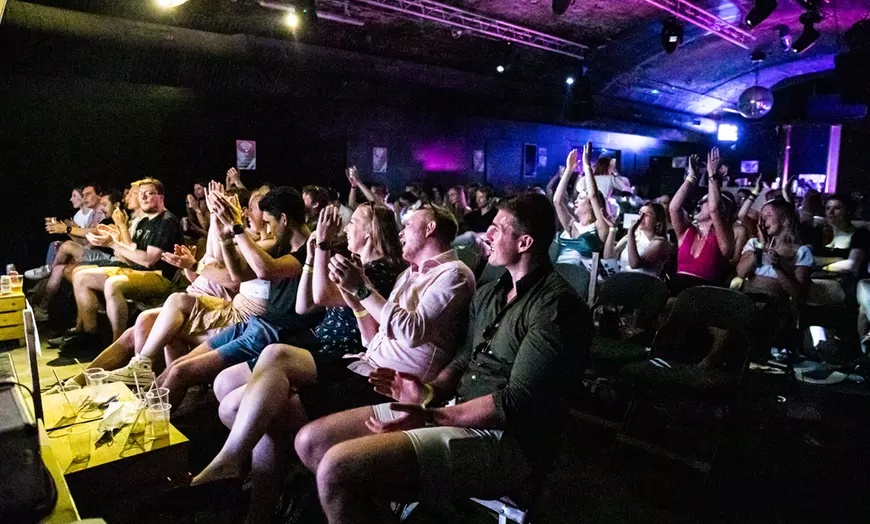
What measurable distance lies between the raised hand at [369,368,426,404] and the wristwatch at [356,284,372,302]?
0.43 metres

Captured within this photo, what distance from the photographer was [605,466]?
306 cm

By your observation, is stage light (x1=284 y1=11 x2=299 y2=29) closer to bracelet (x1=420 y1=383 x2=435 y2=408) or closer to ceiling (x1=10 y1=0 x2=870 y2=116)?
ceiling (x1=10 y1=0 x2=870 y2=116)

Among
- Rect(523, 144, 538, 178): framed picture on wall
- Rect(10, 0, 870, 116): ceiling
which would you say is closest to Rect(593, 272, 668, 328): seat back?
Rect(10, 0, 870, 116): ceiling

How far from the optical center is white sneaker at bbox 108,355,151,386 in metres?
3.12

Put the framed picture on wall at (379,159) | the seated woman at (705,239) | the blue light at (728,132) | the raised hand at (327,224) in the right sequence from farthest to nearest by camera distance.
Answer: the blue light at (728,132) < the framed picture on wall at (379,159) < the seated woman at (705,239) < the raised hand at (327,224)

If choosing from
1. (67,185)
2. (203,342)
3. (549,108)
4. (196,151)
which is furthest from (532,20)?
(203,342)

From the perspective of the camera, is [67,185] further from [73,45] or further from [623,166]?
[623,166]

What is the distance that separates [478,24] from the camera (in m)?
9.28

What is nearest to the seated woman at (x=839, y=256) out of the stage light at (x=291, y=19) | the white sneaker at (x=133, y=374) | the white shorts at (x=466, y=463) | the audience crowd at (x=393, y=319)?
the audience crowd at (x=393, y=319)

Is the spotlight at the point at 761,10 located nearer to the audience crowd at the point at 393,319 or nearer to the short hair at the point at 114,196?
the audience crowd at the point at 393,319

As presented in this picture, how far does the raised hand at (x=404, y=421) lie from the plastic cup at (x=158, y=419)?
2.52ft

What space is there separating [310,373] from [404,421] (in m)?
0.79

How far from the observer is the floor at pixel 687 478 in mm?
2570

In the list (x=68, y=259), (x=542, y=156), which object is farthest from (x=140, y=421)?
(x=542, y=156)
